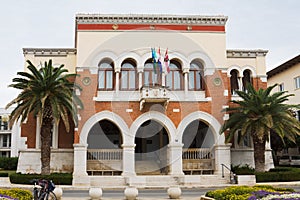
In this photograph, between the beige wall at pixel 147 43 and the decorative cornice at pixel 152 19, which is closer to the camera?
the beige wall at pixel 147 43

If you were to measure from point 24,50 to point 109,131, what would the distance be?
990 cm

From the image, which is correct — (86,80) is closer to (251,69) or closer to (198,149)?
(198,149)

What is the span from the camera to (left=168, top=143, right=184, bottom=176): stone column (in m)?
29.2

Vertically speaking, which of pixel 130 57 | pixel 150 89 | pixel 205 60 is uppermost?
pixel 130 57

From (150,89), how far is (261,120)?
323 inches

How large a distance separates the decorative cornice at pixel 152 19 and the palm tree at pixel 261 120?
6.80 meters

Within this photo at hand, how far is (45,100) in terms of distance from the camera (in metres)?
26.6

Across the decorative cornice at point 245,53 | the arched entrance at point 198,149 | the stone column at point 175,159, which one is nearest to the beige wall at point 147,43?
the decorative cornice at point 245,53

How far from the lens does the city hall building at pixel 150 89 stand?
2950 cm

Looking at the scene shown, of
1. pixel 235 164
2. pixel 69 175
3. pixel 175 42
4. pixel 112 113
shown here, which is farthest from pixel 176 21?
pixel 69 175

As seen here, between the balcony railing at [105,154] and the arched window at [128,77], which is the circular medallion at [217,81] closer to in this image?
the arched window at [128,77]

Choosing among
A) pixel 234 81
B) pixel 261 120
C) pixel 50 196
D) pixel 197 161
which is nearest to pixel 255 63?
pixel 234 81

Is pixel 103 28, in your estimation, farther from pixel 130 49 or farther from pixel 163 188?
pixel 163 188

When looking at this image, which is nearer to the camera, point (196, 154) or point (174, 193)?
point (174, 193)
